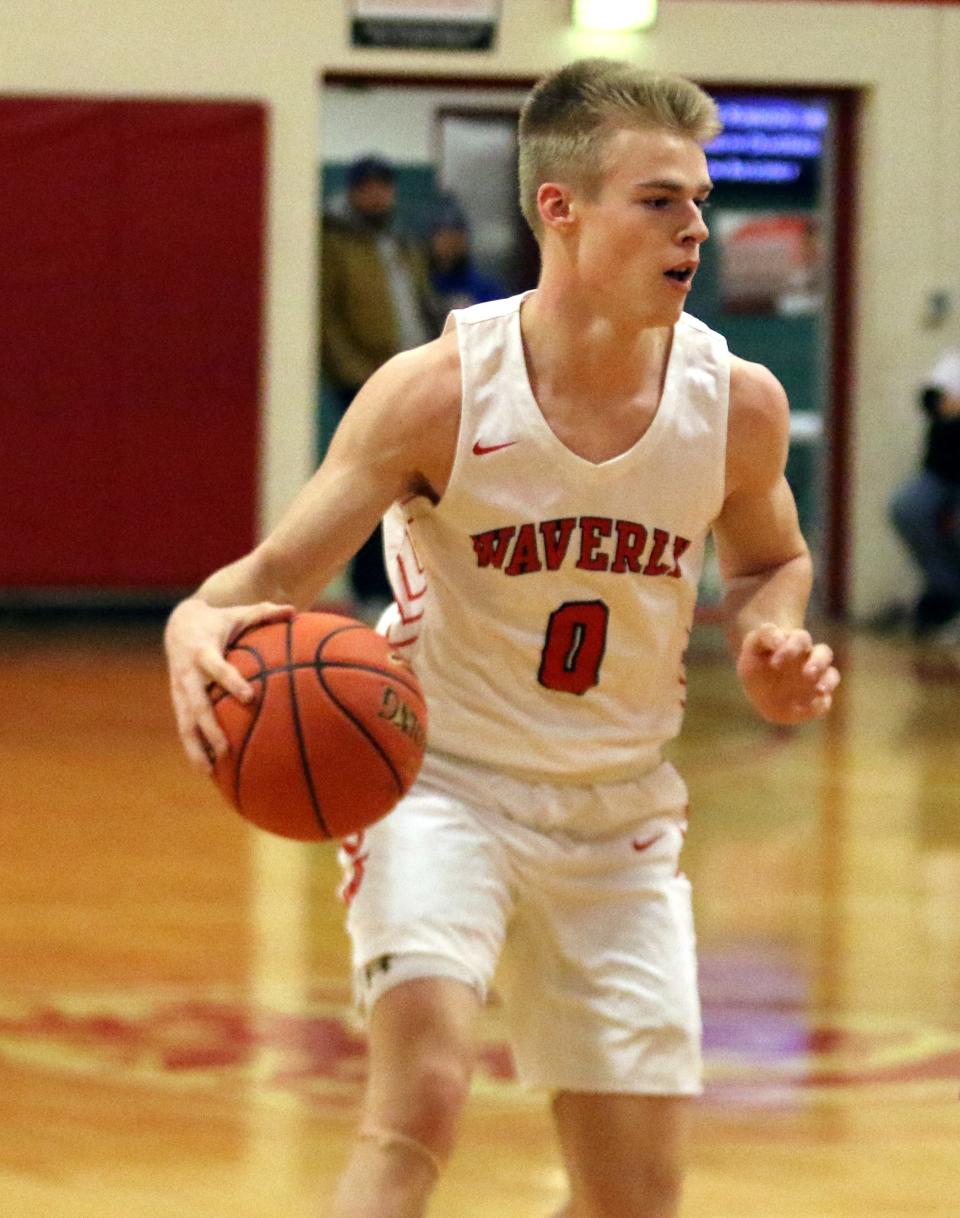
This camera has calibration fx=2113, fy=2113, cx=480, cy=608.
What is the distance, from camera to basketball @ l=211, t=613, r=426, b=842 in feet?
8.15

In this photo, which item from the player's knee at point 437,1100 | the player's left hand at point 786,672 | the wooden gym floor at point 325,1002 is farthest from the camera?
the wooden gym floor at point 325,1002

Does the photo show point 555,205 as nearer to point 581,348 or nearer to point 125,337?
point 581,348

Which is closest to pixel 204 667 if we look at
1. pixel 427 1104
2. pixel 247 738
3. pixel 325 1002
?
pixel 247 738

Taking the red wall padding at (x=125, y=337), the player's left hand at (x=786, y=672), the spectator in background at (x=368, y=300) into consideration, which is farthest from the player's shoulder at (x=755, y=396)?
the red wall padding at (x=125, y=337)

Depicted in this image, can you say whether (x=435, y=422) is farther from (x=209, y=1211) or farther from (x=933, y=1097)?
(x=933, y=1097)

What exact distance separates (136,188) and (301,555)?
8.80 m

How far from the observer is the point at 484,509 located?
2838 mm

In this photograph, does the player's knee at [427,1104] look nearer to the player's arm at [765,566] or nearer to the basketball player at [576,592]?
the basketball player at [576,592]

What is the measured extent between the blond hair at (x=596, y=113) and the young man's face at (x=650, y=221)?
0.02 metres

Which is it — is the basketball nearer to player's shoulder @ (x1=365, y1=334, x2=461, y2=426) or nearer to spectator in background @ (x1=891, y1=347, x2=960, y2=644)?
player's shoulder @ (x1=365, y1=334, x2=461, y2=426)

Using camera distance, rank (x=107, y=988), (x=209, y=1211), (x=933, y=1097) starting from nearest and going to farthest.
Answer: (x=209, y=1211), (x=933, y=1097), (x=107, y=988)

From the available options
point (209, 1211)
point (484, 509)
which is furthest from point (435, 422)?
point (209, 1211)

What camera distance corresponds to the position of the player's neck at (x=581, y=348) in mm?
2895

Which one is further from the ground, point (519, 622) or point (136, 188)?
point (136, 188)
